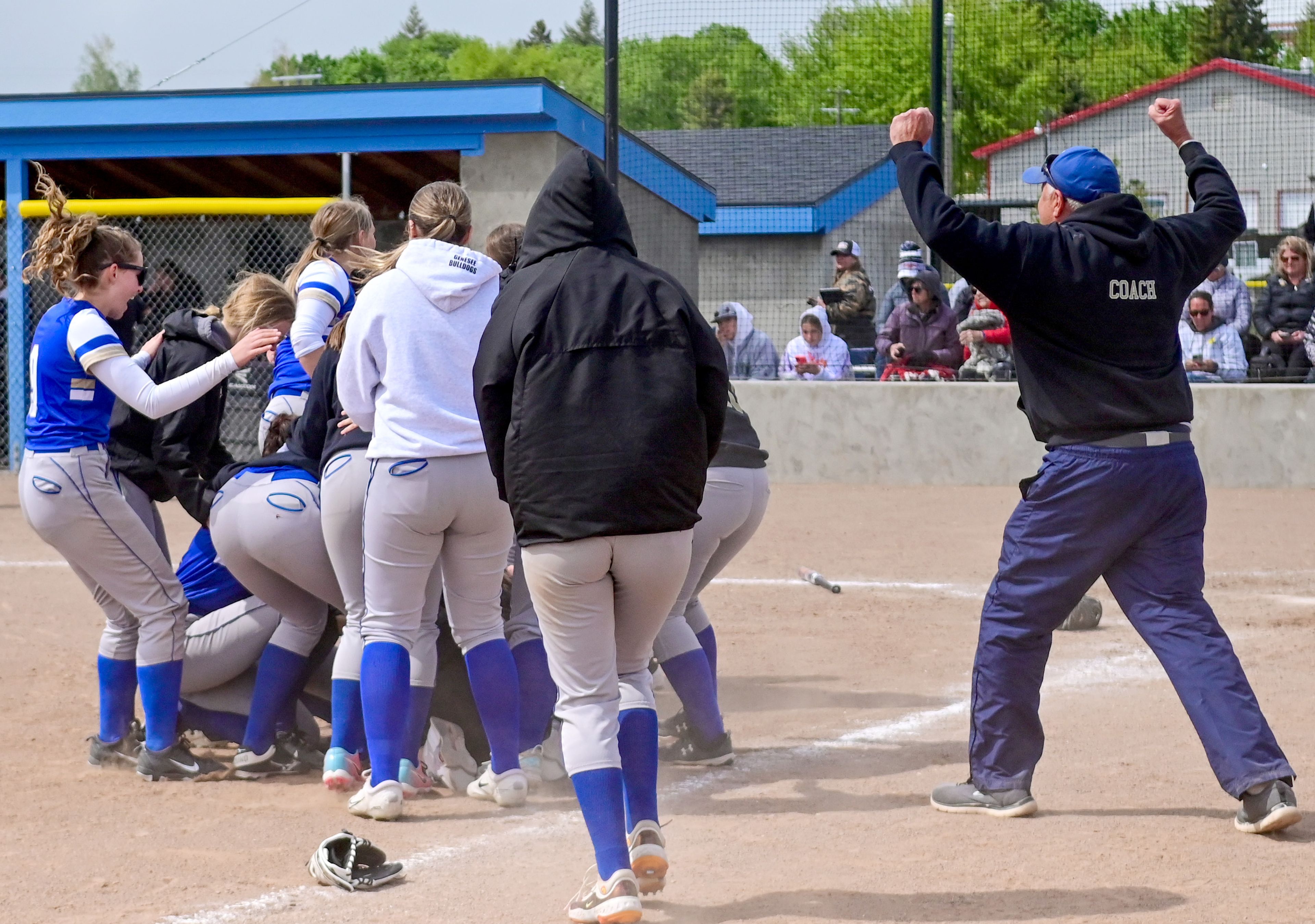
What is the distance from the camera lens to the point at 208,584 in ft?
18.0

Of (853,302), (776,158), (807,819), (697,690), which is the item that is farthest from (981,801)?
(776,158)

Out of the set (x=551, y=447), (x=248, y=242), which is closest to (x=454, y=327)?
(x=551, y=447)

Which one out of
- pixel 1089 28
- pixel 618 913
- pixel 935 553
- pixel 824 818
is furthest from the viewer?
pixel 1089 28

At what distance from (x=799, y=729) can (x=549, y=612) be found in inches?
92.7

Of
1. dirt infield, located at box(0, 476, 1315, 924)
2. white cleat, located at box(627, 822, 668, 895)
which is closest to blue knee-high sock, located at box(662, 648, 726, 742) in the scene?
dirt infield, located at box(0, 476, 1315, 924)

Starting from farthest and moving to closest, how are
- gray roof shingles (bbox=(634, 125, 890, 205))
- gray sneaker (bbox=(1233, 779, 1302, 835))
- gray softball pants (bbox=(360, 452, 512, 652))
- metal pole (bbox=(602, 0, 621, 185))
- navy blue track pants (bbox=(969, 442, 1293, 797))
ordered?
gray roof shingles (bbox=(634, 125, 890, 205))
metal pole (bbox=(602, 0, 621, 185))
gray softball pants (bbox=(360, 452, 512, 652))
navy blue track pants (bbox=(969, 442, 1293, 797))
gray sneaker (bbox=(1233, 779, 1302, 835))

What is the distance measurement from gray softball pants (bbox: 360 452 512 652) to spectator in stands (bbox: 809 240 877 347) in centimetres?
1027

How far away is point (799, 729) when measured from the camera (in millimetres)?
5664

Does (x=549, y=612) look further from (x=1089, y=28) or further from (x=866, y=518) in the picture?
(x=1089, y=28)

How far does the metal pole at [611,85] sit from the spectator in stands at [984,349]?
367 centimetres

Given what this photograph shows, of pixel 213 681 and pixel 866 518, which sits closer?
pixel 213 681

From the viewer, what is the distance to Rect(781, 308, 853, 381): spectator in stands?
44.9 ft

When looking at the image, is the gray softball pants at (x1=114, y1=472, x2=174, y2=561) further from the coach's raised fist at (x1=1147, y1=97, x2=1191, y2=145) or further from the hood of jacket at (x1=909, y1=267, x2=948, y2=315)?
the hood of jacket at (x1=909, y1=267, x2=948, y2=315)

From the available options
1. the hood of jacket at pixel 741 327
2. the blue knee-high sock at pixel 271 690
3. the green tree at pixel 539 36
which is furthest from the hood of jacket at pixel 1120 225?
the green tree at pixel 539 36
